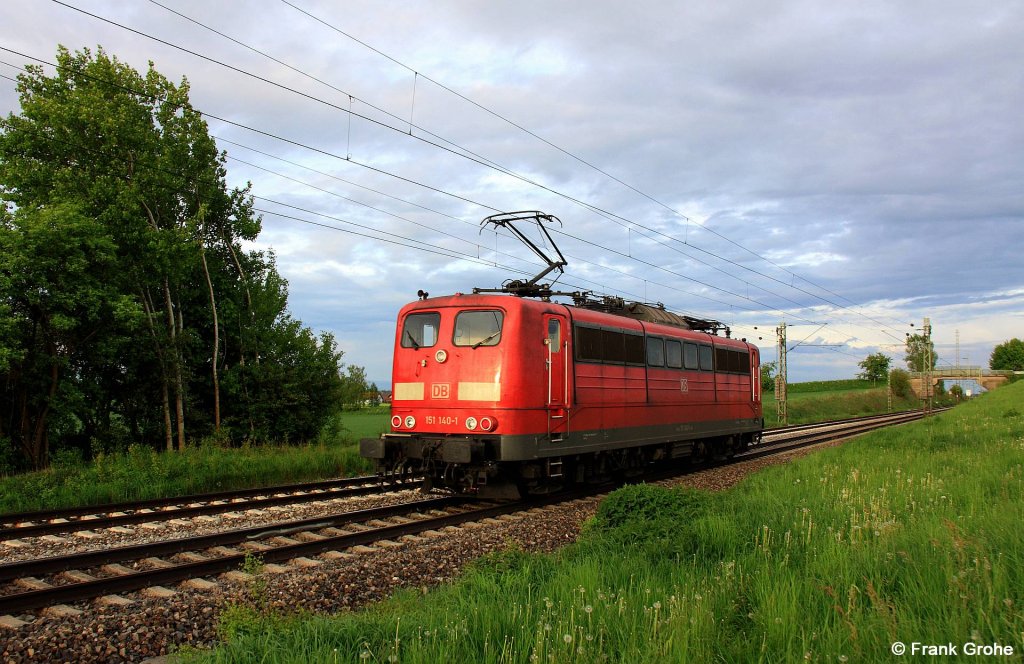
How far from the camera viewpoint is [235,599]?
5828 mm

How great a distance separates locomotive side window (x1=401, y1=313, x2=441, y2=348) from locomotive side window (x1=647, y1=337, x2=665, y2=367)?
17.0 ft

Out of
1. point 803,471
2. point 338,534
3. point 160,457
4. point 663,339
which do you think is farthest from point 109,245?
point 803,471

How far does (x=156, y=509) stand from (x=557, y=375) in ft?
23.1

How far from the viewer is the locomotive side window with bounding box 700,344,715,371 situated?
17250mm

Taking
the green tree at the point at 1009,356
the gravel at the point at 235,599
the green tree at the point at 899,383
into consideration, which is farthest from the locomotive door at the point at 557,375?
the green tree at the point at 1009,356

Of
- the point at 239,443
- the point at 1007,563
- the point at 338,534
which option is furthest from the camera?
the point at 239,443

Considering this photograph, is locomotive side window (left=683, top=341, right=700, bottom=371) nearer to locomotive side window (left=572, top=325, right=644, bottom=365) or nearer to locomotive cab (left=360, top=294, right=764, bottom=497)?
locomotive cab (left=360, top=294, right=764, bottom=497)

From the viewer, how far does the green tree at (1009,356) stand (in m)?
128

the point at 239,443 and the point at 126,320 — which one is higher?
the point at 126,320

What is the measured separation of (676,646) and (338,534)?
263 inches

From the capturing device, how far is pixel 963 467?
10672 mm

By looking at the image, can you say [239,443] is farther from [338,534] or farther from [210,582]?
[210,582]

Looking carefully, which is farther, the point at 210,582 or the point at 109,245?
the point at 109,245

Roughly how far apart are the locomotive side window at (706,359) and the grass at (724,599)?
9537 millimetres
